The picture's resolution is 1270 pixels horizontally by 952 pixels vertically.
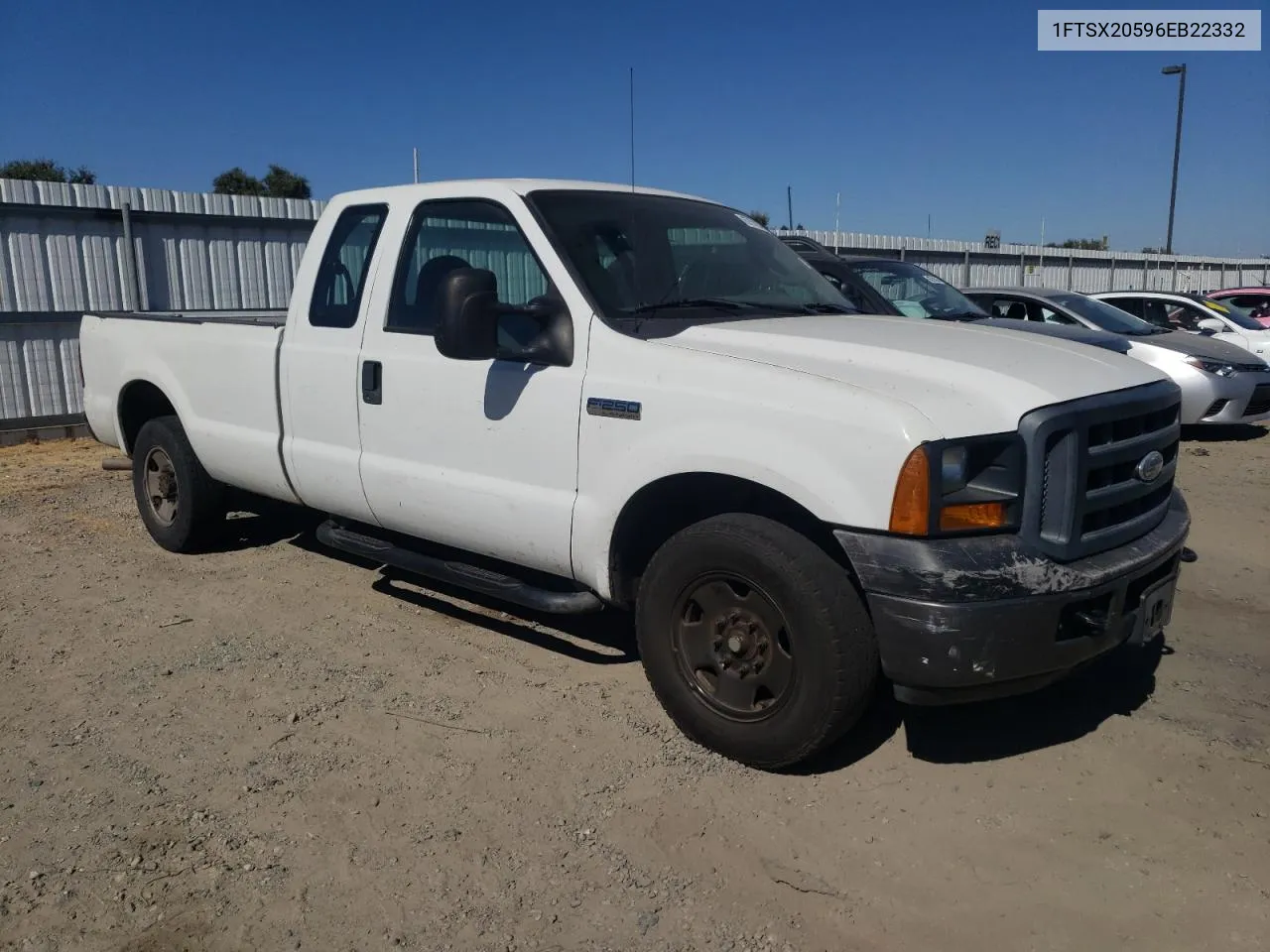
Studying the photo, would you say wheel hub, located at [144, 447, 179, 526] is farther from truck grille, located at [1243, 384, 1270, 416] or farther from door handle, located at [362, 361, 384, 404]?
truck grille, located at [1243, 384, 1270, 416]

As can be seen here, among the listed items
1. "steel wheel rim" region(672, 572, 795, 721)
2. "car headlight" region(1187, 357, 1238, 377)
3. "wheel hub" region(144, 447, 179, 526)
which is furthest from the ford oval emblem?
"car headlight" region(1187, 357, 1238, 377)

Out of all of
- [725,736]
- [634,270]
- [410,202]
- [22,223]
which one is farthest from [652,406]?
[22,223]

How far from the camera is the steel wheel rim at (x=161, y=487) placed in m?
6.20

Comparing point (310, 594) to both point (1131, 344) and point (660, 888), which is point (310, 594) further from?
point (1131, 344)

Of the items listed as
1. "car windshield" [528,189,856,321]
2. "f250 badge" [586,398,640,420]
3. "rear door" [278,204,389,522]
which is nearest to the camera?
"f250 badge" [586,398,640,420]

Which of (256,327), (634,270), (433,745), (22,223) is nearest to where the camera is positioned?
(433,745)

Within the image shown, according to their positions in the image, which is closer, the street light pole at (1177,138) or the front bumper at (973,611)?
the front bumper at (973,611)

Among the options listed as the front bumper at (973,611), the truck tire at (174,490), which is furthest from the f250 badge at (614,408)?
the truck tire at (174,490)

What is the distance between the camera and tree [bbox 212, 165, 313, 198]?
139 ft

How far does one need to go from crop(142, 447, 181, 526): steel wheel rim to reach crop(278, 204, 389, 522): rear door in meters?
1.47

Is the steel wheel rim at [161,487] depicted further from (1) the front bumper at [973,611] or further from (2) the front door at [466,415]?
(1) the front bumper at [973,611]

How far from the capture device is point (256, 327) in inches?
209

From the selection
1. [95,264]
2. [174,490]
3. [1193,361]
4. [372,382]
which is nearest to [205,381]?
[174,490]

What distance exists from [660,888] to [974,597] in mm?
1225
